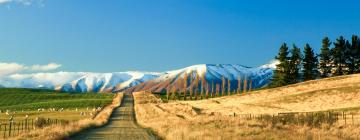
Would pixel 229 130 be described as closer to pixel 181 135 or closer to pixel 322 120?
pixel 181 135

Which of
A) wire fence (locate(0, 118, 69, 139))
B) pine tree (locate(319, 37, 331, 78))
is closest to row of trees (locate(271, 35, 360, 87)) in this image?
pine tree (locate(319, 37, 331, 78))

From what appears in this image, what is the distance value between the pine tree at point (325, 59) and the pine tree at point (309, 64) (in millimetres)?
1746

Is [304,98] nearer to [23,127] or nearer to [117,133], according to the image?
[23,127]

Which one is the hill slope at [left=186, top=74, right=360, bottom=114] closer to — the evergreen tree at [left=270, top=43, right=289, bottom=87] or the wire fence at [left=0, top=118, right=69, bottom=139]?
the evergreen tree at [left=270, top=43, right=289, bottom=87]

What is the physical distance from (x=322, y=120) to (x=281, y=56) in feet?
278

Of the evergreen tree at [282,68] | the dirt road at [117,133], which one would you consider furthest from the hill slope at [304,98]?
the dirt road at [117,133]

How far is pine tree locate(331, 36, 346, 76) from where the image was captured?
13138cm

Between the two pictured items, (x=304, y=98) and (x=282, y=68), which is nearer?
(x=304, y=98)

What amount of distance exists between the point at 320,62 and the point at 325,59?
5.69 ft

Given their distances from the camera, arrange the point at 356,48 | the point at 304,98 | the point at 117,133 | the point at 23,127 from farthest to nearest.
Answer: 1. the point at 356,48
2. the point at 304,98
3. the point at 23,127
4. the point at 117,133

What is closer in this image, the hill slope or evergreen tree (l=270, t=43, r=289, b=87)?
the hill slope

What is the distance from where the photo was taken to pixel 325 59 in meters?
135

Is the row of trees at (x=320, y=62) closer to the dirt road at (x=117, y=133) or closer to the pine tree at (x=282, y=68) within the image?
the pine tree at (x=282, y=68)

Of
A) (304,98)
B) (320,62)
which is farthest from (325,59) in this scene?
(304,98)
